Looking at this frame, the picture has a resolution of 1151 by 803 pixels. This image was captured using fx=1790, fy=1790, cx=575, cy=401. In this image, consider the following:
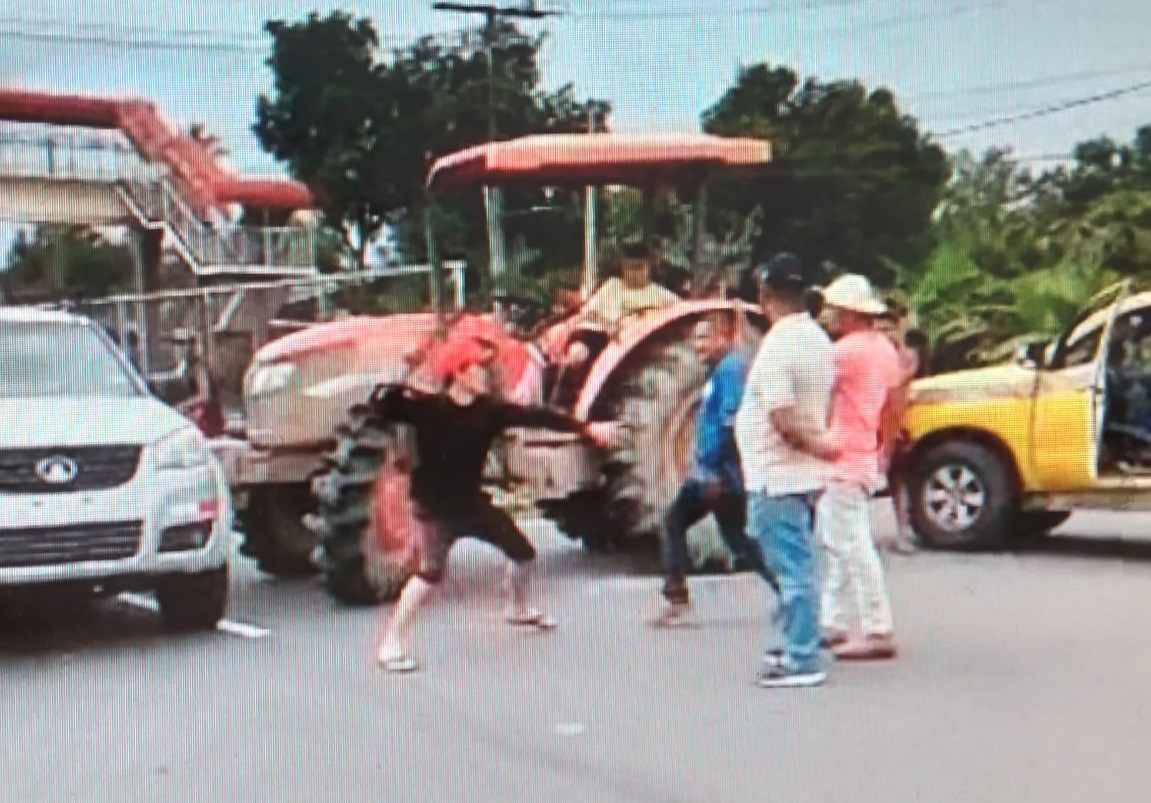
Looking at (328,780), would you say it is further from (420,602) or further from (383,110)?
(383,110)

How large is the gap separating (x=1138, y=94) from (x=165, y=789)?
171 centimetres

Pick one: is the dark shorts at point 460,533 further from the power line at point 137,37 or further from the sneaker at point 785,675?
the power line at point 137,37

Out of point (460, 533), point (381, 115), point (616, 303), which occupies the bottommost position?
point (460, 533)

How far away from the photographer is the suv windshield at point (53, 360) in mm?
2146

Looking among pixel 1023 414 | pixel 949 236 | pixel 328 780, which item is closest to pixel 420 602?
pixel 328 780

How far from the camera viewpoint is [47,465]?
2.33 m

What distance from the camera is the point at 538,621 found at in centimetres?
259

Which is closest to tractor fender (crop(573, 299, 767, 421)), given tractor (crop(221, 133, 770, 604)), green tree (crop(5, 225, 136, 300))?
tractor (crop(221, 133, 770, 604))

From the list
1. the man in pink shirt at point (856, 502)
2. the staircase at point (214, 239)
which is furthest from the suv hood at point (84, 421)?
the man in pink shirt at point (856, 502)

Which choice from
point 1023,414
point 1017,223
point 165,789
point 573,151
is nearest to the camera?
point 165,789

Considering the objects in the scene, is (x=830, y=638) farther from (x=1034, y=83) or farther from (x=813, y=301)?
(x=1034, y=83)

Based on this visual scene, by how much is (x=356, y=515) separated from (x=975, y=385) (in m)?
1.07

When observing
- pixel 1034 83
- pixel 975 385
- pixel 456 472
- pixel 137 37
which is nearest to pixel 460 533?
pixel 456 472

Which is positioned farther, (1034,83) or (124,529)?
(1034,83)
